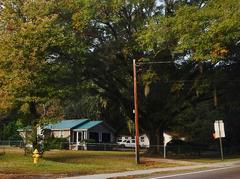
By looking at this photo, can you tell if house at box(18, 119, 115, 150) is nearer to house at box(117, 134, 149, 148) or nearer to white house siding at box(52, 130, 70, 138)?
white house siding at box(52, 130, 70, 138)

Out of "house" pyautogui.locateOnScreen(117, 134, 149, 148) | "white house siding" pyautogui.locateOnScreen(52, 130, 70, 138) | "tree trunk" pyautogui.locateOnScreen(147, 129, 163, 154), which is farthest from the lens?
"house" pyautogui.locateOnScreen(117, 134, 149, 148)

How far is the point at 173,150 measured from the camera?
47.2 meters

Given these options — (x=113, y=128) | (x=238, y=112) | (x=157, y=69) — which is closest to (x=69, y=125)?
(x=113, y=128)

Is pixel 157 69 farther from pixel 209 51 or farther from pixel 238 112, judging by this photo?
pixel 238 112

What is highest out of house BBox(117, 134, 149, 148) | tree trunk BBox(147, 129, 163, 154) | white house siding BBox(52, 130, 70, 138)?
white house siding BBox(52, 130, 70, 138)

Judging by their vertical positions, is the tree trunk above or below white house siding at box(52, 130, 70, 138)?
below

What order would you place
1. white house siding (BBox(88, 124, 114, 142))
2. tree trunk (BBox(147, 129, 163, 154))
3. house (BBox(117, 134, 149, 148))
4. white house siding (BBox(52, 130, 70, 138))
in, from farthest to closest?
house (BBox(117, 134, 149, 148)) → white house siding (BBox(52, 130, 70, 138)) → white house siding (BBox(88, 124, 114, 142)) → tree trunk (BBox(147, 129, 163, 154))

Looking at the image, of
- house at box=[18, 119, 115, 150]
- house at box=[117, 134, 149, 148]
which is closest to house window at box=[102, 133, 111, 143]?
house at box=[18, 119, 115, 150]

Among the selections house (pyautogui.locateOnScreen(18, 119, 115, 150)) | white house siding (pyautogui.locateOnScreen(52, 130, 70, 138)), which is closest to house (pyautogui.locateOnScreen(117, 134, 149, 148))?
house (pyautogui.locateOnScreen(18, 119, 115, 150))

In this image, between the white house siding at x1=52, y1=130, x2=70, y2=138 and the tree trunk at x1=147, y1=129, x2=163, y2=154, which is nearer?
the tree trunk at x1=147, y1=129, x2=163, y2=154

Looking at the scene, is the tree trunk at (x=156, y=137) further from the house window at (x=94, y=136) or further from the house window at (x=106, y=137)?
the house window at (x=106, y=137)

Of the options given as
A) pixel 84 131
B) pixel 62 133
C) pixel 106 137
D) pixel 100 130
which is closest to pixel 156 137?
pixel 84 131

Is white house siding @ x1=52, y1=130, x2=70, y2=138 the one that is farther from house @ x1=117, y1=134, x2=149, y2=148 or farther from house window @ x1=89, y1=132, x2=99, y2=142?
house @ x1=117, y1=134, x2=149, y2=148

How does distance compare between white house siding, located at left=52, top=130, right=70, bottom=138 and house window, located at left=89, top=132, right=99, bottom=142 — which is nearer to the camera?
house window, located at left=89, top=132, right=99, bottom=142
